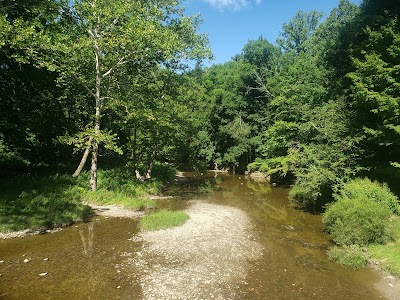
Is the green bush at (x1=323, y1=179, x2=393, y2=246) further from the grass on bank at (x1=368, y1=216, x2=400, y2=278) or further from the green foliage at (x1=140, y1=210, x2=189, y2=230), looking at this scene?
the green foliage at (x1=140, y1=210, x2=189, y2=230)

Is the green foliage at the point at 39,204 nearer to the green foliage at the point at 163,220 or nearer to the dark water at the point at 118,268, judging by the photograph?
the dark water at the point at 118,268

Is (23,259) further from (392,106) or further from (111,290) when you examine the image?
(392,106)

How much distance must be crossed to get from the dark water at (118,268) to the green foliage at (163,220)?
68 centimetres

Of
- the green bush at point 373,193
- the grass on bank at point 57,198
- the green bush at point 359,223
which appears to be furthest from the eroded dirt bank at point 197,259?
the green bush at point 373,193

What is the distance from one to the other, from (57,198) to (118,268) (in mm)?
8923

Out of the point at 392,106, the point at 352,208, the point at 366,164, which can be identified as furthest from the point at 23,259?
the point at 366,164

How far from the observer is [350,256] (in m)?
13.0

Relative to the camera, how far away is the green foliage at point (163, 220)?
17.0m

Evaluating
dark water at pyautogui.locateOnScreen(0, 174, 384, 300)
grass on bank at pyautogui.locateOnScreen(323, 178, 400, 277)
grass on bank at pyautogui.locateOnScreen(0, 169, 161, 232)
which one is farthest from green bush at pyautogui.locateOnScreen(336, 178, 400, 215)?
grass on bank at pyautogui.locateOnScreen(0, 169, 161, 232)

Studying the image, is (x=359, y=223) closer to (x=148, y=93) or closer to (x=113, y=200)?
(x=113, y=200)

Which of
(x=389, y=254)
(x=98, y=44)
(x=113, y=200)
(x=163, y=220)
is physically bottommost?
(x=389, y=254)

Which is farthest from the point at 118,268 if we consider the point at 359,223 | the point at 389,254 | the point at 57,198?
the point at 389,254

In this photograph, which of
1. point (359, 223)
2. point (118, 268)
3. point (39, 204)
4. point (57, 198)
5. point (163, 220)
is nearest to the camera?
point (118, 268)

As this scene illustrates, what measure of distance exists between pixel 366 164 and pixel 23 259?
22.5 m
